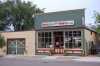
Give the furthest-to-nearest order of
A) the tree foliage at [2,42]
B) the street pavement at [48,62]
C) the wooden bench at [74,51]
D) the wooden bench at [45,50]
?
the tree foliage at [2,42] < the wooden bench at [45,50] < the wooden bench at [74,51] < the street pavement at [48,62]

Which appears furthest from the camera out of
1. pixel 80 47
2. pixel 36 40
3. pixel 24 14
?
pixel 24 14

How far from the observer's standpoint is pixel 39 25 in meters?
41.2

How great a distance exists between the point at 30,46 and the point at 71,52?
6.14 meters

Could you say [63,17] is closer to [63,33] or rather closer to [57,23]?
[57,23]

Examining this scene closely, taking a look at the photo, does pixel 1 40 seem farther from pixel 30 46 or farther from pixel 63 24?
pixel 63 24

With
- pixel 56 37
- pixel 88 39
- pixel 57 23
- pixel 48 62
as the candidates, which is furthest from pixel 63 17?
pixel 48 62

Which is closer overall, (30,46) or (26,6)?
(30,46)

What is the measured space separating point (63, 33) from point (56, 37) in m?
1.40

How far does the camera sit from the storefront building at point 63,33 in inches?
1508

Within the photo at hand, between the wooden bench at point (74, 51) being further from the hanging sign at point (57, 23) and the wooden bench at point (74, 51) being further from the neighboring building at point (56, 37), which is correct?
the hanging sign at point (57, 23)

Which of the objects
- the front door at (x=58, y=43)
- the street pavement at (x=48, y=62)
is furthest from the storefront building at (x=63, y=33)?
the street pavement at (x=48, y=62)

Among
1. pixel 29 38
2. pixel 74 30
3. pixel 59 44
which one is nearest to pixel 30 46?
pixel 29 38

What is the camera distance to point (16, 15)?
61281 mm

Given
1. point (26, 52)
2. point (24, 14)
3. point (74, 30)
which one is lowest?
point (26, 52)
